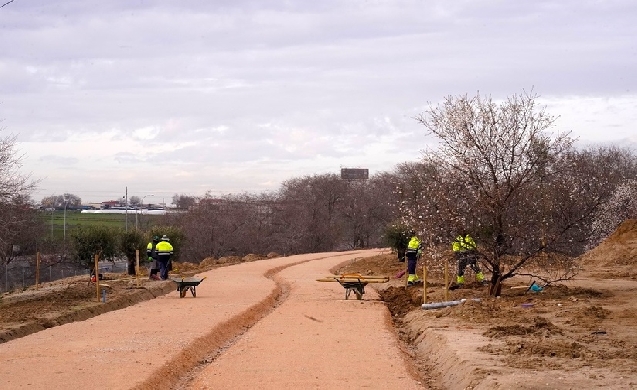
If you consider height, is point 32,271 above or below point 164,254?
below

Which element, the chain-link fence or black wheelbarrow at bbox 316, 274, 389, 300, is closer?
black wheelbarrow at bbox 316, 274, 389, 300

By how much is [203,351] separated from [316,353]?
7.45 feet

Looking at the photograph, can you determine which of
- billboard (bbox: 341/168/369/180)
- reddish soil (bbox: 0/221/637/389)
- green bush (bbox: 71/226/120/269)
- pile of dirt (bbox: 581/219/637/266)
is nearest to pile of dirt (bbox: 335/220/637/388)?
reddish soil (bbox: 0/221/637/389)

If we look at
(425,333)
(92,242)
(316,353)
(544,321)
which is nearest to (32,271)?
(92,242)

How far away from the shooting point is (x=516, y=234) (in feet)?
73.5

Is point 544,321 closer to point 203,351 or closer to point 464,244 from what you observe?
point 464,244

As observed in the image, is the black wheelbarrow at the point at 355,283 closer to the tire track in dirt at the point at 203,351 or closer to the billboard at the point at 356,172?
the tire track in dirt at the point at 203,351

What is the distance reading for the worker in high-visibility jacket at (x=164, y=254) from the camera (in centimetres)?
3045

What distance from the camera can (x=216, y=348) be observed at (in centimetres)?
1728

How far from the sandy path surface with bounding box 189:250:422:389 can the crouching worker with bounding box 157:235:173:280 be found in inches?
295

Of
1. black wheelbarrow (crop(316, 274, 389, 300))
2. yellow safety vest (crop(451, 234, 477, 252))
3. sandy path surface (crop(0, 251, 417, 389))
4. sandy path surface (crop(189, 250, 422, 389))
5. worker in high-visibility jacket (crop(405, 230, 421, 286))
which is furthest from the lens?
worker in high-visibility jacket (crop(405, 230, 421, 286))

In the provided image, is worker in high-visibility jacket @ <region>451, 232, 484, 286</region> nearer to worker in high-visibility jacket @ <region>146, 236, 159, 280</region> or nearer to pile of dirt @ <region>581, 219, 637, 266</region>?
pile of dirt @ <region>581, 219, 637, 266</region>

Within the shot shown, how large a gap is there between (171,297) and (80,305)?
3.95 m

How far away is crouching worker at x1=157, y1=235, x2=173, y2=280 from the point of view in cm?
3045
